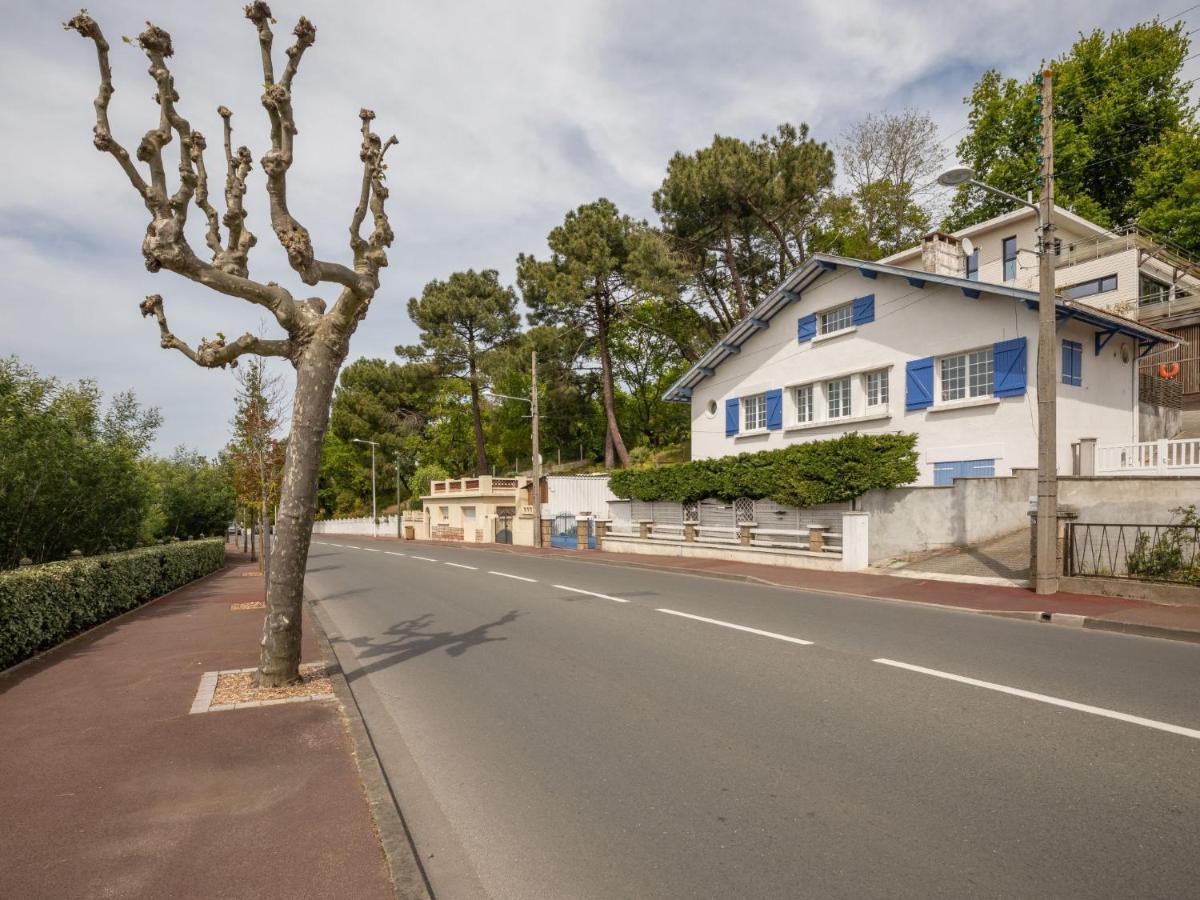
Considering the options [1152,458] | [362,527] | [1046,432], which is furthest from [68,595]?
[362,527]

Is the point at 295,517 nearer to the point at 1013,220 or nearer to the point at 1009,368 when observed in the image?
the point at 1009,368

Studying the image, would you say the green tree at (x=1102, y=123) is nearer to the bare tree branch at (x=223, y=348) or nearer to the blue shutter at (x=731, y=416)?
the blue shutter at (x=731, y=416)

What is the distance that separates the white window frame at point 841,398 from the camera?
23031 millimetres

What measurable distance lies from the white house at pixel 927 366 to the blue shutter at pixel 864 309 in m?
0.04

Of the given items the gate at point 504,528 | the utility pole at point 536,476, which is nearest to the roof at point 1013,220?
the utility pole at point 536,476

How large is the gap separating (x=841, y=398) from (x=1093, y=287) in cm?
1432

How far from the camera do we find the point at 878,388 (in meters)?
22.4

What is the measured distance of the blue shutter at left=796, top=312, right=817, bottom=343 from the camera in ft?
80.2

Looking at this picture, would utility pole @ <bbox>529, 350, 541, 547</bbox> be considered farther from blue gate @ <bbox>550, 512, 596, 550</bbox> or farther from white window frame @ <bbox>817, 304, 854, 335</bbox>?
white window frame @ <bbox>817, 304, 854, 335</bbox>

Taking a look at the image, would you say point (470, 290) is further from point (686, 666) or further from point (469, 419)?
point (686, 666)

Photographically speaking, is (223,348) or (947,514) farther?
(947,514)

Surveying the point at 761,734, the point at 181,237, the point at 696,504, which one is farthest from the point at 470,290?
the point at 761,734

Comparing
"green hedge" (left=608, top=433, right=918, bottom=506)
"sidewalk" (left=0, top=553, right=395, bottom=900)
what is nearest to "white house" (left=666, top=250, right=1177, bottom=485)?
"green hedge" (left=608, top=433, right=918, bottom=506)

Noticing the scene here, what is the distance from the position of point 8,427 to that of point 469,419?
51793 millimetres
